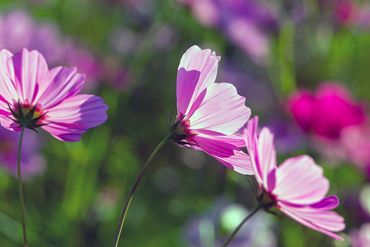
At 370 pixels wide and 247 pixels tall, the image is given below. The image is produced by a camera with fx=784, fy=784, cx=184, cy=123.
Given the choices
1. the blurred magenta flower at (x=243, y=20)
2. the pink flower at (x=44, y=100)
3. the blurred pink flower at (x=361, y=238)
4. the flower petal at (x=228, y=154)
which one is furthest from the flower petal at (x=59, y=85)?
the blurred magenta flower at (x=243, y=20)

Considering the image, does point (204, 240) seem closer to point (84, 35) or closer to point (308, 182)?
point (308, 182)

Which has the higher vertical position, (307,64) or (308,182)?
(308,182)

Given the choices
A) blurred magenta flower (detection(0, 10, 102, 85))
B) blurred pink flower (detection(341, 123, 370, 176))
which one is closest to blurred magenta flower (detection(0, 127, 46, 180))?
blurred magenta flower (detection(0, 10, 102, 85))

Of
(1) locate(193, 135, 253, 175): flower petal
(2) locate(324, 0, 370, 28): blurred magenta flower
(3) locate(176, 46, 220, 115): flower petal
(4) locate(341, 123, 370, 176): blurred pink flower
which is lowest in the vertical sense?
(4) locate(341, 123, 370, 176): blurred pink flower

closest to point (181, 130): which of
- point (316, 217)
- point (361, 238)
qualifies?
point (316, 217)

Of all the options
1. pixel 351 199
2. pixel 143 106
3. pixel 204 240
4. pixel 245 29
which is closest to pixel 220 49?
pixel 245 29

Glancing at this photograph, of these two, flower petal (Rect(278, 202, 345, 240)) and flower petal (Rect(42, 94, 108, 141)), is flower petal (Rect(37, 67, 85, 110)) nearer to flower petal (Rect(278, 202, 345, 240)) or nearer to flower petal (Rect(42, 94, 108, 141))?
flower petal (Rect(42, 94, 108, 141))

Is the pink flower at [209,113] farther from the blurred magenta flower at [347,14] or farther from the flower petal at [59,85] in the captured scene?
the blurred magenta flower at [347,14]
